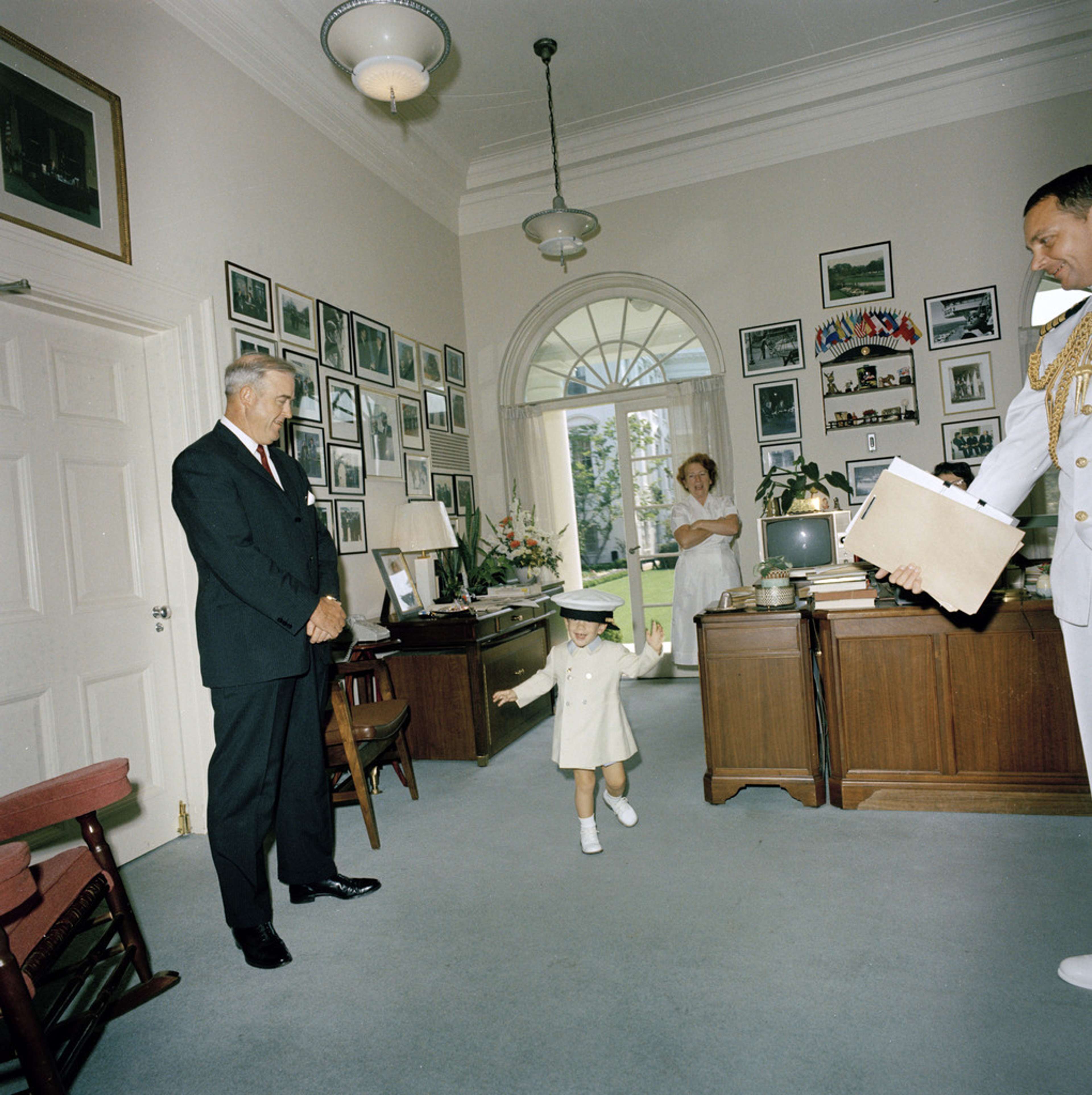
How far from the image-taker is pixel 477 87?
18.0 ft

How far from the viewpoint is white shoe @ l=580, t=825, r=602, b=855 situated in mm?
3127

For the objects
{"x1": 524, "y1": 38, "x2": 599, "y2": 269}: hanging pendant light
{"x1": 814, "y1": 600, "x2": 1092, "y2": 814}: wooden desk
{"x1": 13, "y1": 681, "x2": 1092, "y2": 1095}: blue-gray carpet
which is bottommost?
{"x1": 13, "y1": 681, "x2": 1092, "y2": 1095}: blue-gray carpet

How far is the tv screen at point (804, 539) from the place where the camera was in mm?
4871

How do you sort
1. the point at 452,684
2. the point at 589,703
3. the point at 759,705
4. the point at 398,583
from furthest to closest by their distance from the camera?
the point at 398,583
the point at 452,684
the point at 759,705
the point at 589,703

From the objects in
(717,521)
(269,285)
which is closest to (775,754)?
(717,521)

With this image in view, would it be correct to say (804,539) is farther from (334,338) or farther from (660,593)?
(334,338)

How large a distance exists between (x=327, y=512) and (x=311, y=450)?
1.25 feet

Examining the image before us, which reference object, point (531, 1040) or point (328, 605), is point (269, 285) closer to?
point (328, 605)

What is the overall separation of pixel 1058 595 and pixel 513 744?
3.54 meters

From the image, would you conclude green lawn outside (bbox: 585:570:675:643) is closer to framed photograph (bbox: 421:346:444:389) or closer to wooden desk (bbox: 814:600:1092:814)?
framed photograph (bbox: 421:346:444:389)

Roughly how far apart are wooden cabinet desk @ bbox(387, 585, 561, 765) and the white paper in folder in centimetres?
277

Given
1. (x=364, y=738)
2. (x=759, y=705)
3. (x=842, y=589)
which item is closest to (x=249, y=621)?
(x=364, y=738)

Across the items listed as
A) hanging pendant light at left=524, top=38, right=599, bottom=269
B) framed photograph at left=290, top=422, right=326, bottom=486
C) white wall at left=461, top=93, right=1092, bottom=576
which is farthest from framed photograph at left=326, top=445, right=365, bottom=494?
white wall at left=461, top=93, right=1092, bottom=576

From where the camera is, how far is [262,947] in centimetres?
245
